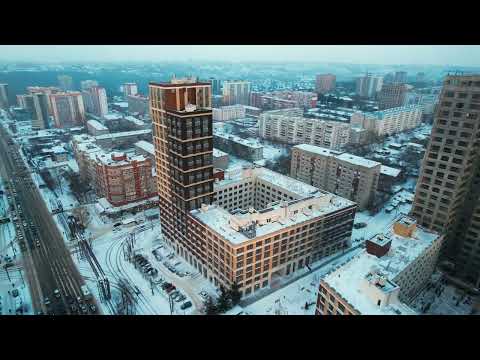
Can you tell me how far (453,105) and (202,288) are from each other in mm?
24541

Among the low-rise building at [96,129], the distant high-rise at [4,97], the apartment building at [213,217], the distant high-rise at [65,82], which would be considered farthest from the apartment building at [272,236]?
the distant high-rise at [65,82]

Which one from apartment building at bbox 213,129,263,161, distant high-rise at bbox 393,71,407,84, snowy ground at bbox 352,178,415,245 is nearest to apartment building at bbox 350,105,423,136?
apartment building at bbox 213,129,263,161

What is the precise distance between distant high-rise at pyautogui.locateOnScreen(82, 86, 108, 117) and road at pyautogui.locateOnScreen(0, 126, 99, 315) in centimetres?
4620

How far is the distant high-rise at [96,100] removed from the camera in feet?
281

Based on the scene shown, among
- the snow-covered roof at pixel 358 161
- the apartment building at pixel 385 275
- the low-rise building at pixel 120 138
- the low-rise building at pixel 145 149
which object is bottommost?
the low-rise building at pixel 120 138

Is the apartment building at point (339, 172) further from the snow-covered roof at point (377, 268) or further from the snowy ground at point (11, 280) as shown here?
the snowy ground at point (11, 280)

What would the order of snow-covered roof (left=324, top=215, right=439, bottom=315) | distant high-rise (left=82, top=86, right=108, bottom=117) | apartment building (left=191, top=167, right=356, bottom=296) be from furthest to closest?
distant high-rise (left=82, top=86, right=108, bottom=117)
apartment building (left=191, top=167, right=356, bottom=296)
snow-covered roof (left=324, top=215, right=439, bottom=315)

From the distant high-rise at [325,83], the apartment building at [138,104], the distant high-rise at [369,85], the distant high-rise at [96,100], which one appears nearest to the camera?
the distant high-rise at [96,100]

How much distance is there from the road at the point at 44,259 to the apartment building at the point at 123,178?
7274 millimetres

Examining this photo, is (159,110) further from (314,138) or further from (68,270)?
(314,138)

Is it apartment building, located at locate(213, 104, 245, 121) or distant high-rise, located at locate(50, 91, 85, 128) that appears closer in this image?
distant high-rise, located at locate(50, 91, 85, 128)

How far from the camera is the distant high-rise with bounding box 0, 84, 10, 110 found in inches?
3127

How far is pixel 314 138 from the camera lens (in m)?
64.3

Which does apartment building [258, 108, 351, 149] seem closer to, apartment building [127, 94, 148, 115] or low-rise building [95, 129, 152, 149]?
low-rise building [95, 129, 152, 149]
